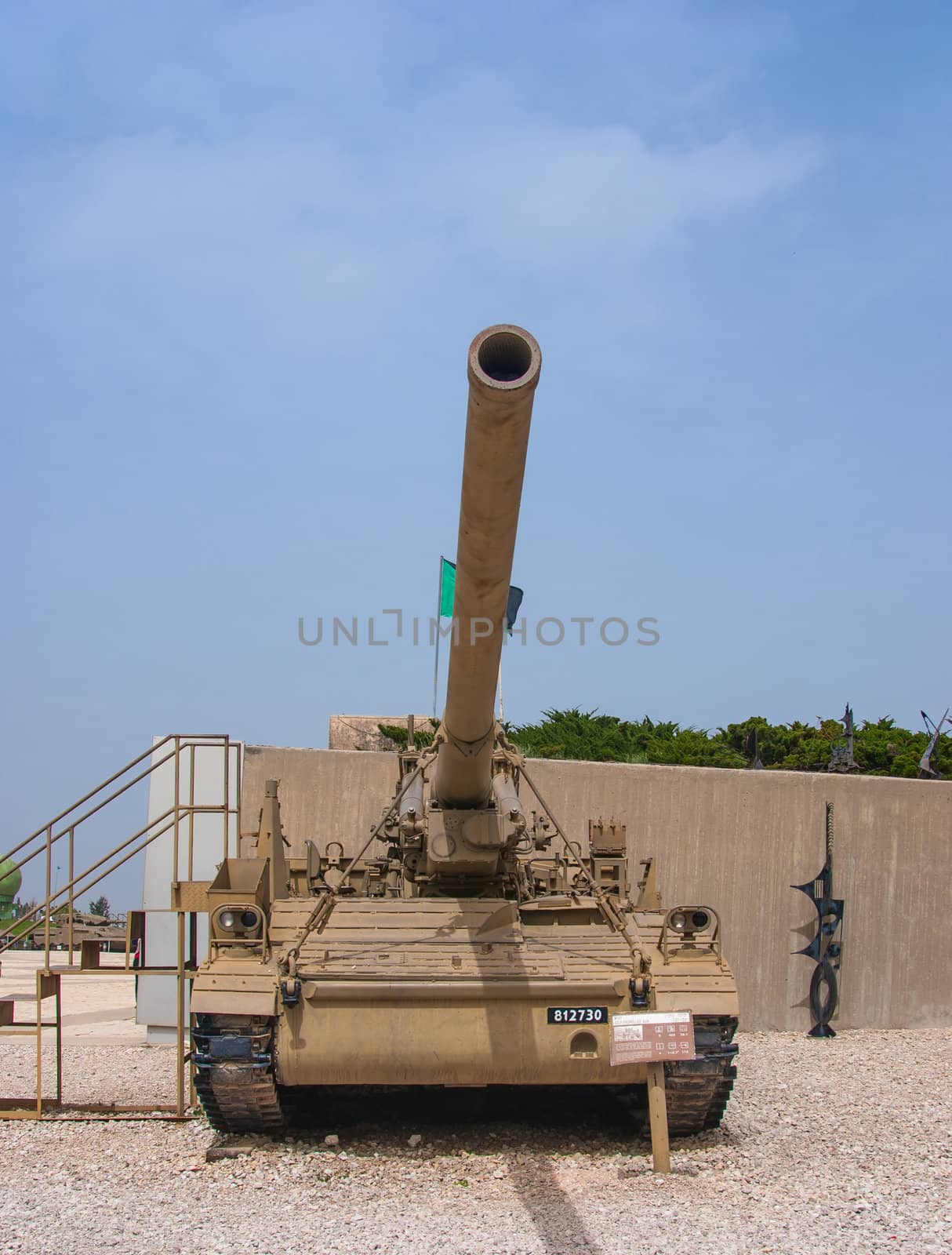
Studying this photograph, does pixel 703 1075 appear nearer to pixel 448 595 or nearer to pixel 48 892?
pixel 48 892

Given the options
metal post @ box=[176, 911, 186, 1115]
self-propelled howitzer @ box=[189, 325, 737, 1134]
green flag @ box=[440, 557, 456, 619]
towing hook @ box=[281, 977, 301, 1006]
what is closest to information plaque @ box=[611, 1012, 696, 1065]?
self-propelled howitzer @ box=[189, 325, 737, 1134]

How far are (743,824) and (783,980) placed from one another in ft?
5.64

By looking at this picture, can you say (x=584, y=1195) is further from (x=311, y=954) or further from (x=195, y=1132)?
(x=195, y=1132)

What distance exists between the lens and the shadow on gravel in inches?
305

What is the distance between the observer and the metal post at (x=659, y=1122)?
22.2 feet

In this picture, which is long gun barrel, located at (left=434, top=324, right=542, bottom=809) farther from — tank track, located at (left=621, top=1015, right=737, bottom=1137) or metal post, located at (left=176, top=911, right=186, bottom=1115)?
metal post, located at (left=176, top=911, right=186, bottom=1115)

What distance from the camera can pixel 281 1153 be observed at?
320 inches

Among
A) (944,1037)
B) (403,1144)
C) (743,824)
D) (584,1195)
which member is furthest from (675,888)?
(584,1195)

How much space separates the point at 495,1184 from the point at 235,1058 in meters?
1.64

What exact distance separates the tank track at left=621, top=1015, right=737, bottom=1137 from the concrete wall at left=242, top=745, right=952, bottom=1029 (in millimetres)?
6423

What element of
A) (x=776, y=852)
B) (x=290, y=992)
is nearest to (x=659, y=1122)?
(x=290, y=992)

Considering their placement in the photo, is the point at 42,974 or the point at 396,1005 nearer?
the point at 396,1005

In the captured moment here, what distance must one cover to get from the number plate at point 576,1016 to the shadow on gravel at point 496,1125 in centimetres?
81

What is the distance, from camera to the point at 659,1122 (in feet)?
22.4
